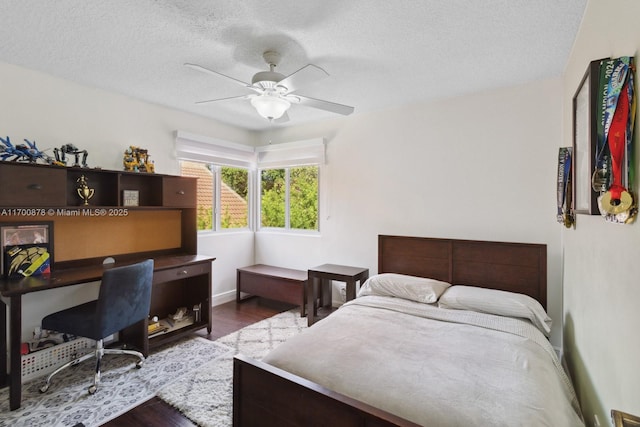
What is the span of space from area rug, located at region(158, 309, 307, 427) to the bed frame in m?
0.48

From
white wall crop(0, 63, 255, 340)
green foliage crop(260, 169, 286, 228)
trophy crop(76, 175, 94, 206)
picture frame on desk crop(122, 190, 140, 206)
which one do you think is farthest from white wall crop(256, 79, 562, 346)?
trophy crop(76, 175, 94, 206)

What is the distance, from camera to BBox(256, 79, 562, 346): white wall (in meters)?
2.74

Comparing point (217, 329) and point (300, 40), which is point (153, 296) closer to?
point (217, 329)

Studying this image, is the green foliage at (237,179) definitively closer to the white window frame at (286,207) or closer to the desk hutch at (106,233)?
the white window frame at (286,207)

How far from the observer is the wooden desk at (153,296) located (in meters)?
2.03

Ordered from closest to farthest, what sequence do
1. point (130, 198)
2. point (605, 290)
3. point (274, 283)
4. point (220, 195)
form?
point (605, 290)
point (130, 198)
point (274, 283)
point (220, 195)

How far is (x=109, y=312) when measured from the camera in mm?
2303

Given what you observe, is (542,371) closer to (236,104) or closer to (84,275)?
(84,275)

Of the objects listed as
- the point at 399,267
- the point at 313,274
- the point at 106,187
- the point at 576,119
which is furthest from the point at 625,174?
the point at 106,187

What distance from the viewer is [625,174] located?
1032 mm

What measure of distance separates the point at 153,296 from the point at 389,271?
256 cm

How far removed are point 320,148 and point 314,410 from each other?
10.5ft

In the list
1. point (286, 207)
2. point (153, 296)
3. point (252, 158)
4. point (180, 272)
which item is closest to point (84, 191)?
point (180, 272)

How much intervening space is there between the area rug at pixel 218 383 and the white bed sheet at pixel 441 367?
0.68 m
